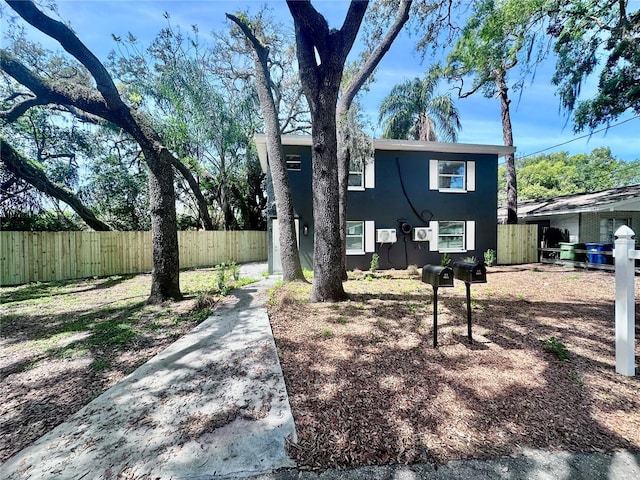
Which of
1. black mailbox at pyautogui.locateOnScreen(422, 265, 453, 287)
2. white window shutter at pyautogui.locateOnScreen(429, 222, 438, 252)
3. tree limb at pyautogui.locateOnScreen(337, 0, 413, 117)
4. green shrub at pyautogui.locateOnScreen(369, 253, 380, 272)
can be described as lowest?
green shrub at pyautogui.locateOnScreen(369, 253, 380, 272)

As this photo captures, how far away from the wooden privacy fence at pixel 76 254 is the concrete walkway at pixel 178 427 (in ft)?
25.0

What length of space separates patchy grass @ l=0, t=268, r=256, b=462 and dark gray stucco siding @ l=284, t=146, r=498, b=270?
174 inches

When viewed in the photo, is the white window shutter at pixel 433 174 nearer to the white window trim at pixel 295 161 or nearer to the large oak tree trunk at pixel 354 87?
the large oak tree trunk at pixel 354 87

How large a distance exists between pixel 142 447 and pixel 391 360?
2184 millimetres

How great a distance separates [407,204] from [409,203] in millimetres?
81

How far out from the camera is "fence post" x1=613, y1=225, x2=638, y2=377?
2.42m

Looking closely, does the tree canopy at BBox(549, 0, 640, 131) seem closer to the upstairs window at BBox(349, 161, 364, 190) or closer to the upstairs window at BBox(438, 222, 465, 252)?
the upstairs window at BBox(438, 222, 465, 252)

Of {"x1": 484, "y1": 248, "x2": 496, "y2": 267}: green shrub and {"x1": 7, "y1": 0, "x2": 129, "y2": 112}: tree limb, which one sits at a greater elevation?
{"x1": 7, "y1": 0, "x2": 129, "y2": 112}: tree limb

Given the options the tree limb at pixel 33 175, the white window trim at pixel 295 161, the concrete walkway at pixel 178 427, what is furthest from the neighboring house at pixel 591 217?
the tree limb at pixel 33 175

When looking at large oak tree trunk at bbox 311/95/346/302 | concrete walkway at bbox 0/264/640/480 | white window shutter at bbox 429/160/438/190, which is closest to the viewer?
concrete walkway at bbox 0/264/640/480

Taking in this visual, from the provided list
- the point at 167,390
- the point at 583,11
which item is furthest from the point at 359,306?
the point at 583,11

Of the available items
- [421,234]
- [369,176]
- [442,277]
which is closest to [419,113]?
[369,176]

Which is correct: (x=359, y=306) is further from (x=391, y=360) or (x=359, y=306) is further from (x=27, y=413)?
(x=27, y=413)

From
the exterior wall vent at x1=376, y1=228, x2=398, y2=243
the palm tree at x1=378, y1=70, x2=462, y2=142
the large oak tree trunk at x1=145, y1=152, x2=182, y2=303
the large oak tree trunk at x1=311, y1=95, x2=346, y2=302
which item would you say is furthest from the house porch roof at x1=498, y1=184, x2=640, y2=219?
the large oak tree trunk at x1=145, y1=152, x2=182, y2=303
